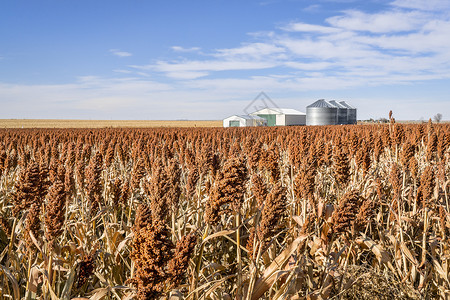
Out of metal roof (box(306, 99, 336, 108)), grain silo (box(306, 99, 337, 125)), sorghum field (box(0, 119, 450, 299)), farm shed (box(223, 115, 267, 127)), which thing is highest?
metal roof (box(306, 99, 336, 108))

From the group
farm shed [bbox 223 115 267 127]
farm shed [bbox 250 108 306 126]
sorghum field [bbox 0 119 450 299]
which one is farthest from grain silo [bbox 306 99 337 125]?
sorghum field [bbox 0 119 450 299]

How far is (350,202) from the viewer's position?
7.43ft

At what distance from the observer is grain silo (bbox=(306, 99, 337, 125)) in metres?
68.0

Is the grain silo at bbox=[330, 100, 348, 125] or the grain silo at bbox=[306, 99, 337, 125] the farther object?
the grain silo at bbox=[330, 100, 348, 125]

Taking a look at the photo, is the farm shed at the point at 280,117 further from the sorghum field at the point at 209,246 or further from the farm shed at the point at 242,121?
the sorghum field at the point at 209,246

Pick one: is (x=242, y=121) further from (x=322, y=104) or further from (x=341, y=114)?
(x=341, y=114)

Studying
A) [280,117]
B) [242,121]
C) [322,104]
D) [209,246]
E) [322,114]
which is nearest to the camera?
[209,246]

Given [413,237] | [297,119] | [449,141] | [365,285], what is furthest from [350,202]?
[297,119]

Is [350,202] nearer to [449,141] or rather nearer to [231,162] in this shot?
[231,162]

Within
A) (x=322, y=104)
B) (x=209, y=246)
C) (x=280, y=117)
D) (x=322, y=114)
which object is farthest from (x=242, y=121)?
(x=209, y=246)

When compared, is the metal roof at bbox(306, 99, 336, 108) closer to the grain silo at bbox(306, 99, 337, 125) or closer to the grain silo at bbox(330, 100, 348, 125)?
the grain silo at bbox(306, 99, 337, 125)

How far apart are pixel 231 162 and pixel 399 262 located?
2426 millimetres

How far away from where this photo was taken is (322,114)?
68000 millimetres

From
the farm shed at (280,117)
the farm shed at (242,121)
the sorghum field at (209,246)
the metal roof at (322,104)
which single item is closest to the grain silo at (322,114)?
the metal roof at (322,104)
